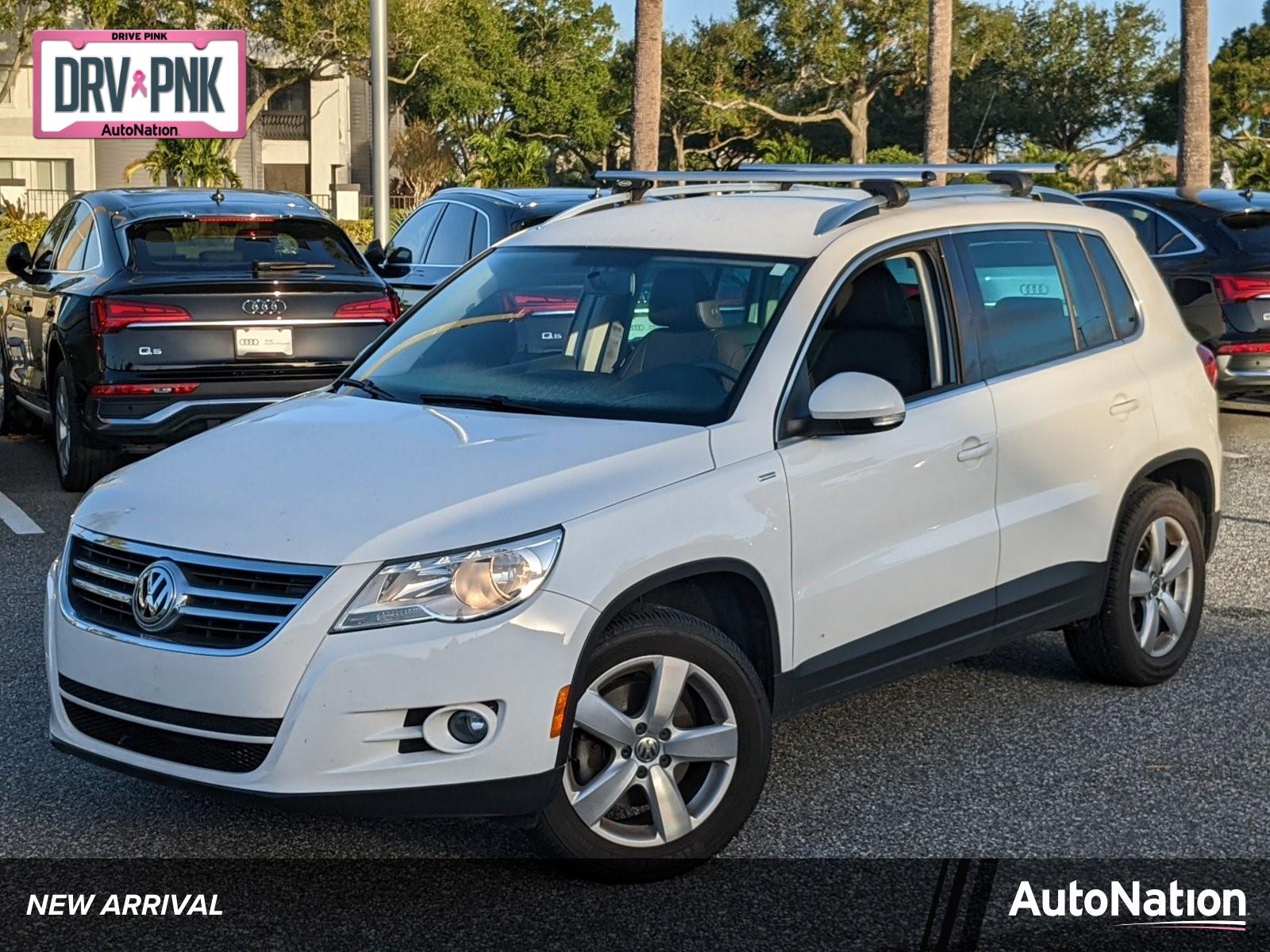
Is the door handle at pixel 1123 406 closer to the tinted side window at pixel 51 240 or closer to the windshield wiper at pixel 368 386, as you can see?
the windshield wiper at pixel 368 386

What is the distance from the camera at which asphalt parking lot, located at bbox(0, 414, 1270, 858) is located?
4.95 metres

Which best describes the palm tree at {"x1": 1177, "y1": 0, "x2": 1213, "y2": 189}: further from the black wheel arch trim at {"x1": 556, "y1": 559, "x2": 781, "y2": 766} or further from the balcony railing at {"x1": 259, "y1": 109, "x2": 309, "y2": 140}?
the balcony railing at {"x1": 259, "y1": 109, "x2": 309, "y2": 140}

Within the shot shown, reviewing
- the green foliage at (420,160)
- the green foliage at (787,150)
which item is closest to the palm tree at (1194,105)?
the green foliage at (787,150)

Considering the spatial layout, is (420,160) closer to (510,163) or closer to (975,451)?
(510,163)

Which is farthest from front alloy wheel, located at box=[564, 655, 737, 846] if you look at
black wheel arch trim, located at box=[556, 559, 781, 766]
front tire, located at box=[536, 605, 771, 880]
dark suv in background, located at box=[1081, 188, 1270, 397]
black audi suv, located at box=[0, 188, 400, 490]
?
dark suv in background, located at box=[1081, 188, 1270, 397]

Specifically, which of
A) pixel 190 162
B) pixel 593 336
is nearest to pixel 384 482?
pixel 593 336

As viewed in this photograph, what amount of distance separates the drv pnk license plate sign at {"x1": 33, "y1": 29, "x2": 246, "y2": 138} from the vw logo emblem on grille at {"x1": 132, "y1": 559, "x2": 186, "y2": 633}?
30.4 metres

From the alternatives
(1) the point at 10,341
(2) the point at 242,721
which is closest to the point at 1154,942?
(2) the point at 242,721

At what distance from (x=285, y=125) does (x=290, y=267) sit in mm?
60298

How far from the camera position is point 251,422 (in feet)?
17.9

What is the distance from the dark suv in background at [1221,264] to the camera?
12570 millimetres

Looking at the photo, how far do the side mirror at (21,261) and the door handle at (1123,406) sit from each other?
25.0 ft

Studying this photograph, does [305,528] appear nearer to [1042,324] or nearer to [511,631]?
[511,631]

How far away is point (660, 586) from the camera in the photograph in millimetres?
4660
